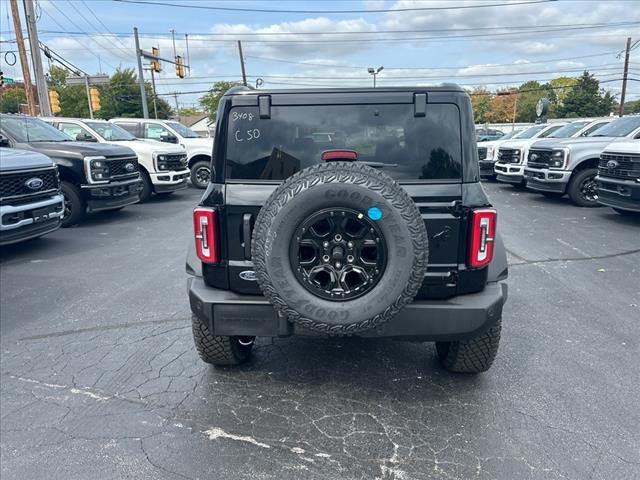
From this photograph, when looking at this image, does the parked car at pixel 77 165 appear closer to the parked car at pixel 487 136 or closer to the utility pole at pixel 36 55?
the utility pole at pixel 36 55

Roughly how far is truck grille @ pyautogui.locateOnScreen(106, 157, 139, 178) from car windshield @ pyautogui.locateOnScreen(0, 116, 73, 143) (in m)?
1.09

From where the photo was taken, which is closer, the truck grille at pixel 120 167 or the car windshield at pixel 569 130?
the truck grille at pixel 120 167

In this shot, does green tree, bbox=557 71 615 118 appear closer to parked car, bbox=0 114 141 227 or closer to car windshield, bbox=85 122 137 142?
car windshield, bbox=85 122 137 142

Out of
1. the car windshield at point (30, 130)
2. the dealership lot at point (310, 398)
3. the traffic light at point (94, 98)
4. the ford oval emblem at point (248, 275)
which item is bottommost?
the dealership lot at point (310, 398)

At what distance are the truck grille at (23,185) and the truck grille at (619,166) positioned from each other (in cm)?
898

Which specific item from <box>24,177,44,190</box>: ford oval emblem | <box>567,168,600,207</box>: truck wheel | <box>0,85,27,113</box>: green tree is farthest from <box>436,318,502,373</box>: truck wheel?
<box>0,85,27,113</box>: green tree

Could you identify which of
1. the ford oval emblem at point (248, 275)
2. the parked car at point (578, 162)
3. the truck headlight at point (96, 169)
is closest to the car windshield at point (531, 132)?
the parked car at point (578, 162)

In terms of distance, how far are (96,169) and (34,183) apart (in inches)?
78.3

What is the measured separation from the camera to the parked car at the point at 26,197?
19.6 feet

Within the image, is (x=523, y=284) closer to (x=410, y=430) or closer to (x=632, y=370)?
(x=632, y=370)

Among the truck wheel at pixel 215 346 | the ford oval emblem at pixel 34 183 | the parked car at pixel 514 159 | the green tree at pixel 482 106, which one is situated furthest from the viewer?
the green tree at pixel 482 106

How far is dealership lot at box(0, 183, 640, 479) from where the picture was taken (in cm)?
243

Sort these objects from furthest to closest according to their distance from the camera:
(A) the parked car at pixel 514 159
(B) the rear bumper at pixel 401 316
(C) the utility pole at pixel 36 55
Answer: (C) the utility pole at pixel 36 55, (A) the parked car at pixel 514 159, (B) the rear bumper at pixel 401 316

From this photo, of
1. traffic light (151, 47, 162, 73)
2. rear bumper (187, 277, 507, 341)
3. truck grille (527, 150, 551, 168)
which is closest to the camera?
rear bumper (187, 277, 507, 341)
